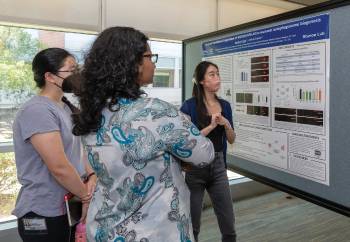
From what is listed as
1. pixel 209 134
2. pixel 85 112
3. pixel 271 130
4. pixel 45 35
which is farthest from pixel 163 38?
pixel 85 112

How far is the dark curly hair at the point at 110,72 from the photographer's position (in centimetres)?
101

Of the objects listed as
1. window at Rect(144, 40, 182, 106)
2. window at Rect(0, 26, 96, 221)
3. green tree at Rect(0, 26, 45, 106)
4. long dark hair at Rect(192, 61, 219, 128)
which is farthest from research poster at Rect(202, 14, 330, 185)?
green tree at Rect(0, 26, 45, 106)

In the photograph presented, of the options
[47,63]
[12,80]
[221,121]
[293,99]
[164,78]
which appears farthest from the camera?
[164,78]

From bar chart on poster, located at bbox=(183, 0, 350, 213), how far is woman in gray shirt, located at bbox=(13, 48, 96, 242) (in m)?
1.09

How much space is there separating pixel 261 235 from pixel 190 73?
175 centimetres

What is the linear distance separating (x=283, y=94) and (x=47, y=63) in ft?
4.11

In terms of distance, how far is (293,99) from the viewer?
1715 mm

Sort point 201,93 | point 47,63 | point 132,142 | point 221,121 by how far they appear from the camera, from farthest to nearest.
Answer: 1. point 201,93
2. point 221,121
3. point 47,63
4. point 132,142

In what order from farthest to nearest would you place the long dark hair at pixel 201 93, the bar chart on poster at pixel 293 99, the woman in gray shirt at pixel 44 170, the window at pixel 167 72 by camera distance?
the window at pixel 167 72 < the long dark hair at pixel 201 93 < the bar chart on poster at pixel 293 99 < the woman in gray shirt at pixel 44 170

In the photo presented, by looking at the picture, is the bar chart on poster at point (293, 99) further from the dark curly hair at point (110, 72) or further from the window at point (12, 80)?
the window at point (12, 80)

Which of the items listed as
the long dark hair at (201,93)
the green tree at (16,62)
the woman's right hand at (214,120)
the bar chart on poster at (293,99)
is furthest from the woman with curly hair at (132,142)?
the green tree at (16,62)

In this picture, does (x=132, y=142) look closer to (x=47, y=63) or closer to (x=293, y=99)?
(x=47, y=63)

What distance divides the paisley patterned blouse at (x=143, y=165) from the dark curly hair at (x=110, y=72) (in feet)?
0.10

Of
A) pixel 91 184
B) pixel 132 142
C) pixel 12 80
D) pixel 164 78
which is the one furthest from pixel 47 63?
pixel 164 78
